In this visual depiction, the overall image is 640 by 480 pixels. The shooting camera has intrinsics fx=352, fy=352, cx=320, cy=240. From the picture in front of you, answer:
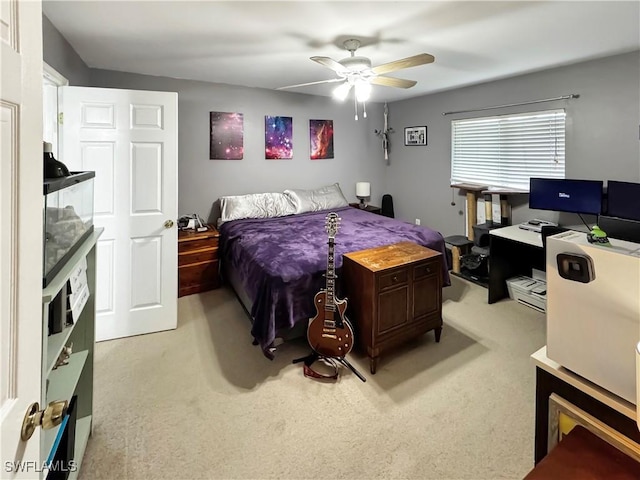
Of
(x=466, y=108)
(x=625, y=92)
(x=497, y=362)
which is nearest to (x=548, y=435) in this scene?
(x=497, y=362)

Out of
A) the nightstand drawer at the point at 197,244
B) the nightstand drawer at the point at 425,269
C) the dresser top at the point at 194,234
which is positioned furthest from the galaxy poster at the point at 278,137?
the nightstand drawer at the point at 425,269

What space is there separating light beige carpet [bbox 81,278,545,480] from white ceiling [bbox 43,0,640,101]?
232 centimetres

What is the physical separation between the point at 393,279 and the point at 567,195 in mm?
2081

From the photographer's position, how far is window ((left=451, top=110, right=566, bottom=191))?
145 inches

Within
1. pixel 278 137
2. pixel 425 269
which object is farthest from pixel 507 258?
pixel 278 137

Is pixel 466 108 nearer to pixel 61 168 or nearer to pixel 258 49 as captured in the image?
pixel 258 49

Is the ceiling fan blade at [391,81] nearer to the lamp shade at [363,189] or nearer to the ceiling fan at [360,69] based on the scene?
the ceiling fan at [360,69]

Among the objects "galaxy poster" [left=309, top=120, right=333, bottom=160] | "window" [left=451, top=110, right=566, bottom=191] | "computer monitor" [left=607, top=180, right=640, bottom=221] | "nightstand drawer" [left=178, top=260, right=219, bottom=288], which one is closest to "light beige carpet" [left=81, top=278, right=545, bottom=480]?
"nightstand drawer" [left=178, top=260, right=219, bottom=288]

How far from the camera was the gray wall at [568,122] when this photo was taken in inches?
122

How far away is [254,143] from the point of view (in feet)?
15.4

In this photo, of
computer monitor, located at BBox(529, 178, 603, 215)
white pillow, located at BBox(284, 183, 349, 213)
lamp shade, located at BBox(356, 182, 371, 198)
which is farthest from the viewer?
lamp shade, located at BBox(356, 182, 371, 198)

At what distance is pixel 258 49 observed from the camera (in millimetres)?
2953

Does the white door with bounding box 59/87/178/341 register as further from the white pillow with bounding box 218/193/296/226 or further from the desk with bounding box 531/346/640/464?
the desk with bounding box 531/346/640/464

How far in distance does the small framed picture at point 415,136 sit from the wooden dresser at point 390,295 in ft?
9.86
